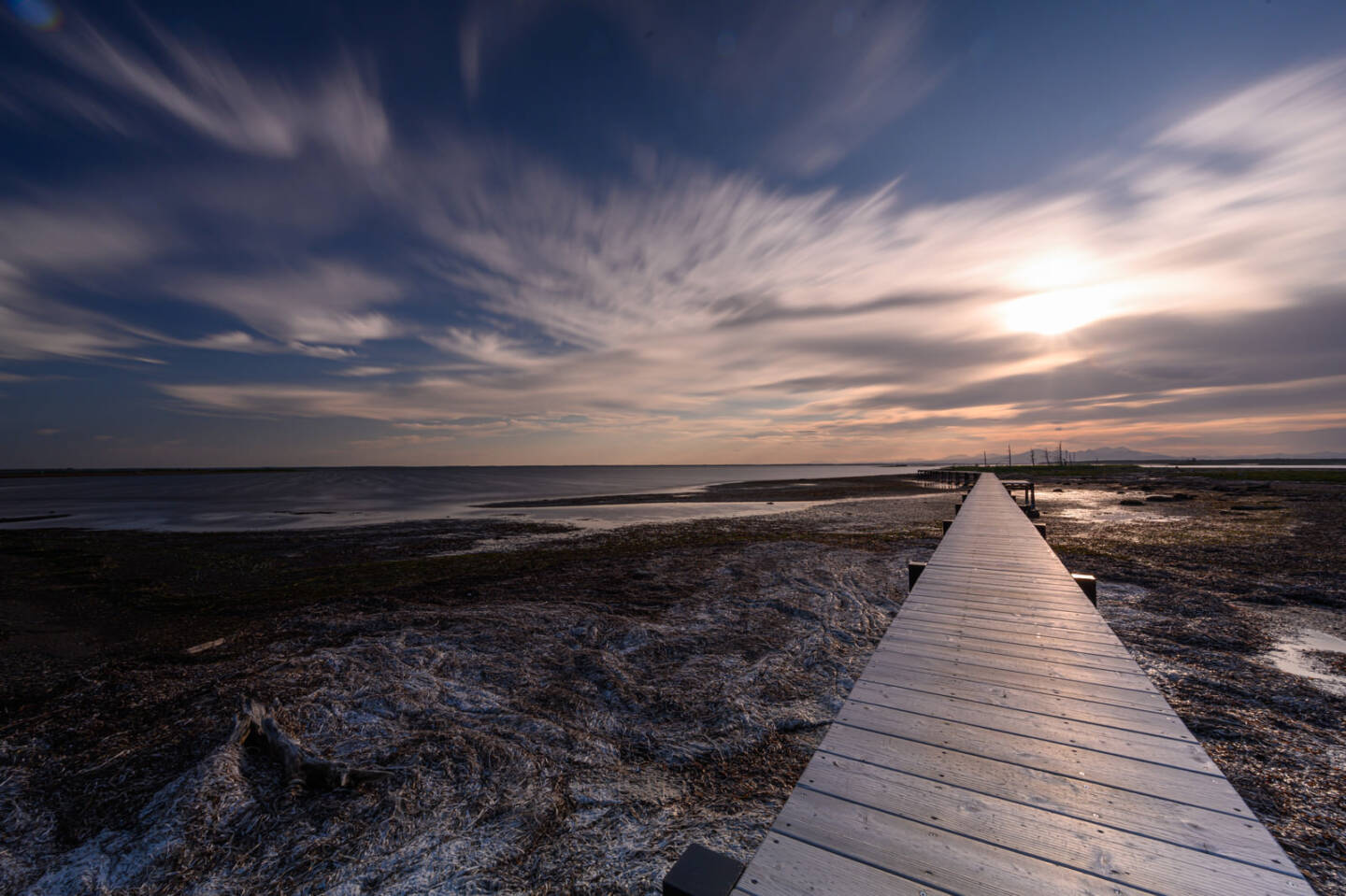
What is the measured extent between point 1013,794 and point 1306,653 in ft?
30.1

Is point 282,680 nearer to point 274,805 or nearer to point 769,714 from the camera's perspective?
point 274,805

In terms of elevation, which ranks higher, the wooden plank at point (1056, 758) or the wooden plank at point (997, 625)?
the wooden plank at point (997, 625)

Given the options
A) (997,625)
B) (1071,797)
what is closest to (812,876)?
(1071,797)

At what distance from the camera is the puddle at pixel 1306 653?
6871mm

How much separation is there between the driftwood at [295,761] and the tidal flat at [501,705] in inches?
5.7

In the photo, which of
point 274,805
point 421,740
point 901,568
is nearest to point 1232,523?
point 901,568

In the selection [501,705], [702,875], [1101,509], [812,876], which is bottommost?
[501,705]

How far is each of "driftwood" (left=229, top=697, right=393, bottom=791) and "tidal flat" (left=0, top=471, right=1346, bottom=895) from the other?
0.14 metres

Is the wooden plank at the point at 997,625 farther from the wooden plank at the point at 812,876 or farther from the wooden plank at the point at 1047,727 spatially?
the wooden plank at the point at 812,876

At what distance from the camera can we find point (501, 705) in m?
6.77

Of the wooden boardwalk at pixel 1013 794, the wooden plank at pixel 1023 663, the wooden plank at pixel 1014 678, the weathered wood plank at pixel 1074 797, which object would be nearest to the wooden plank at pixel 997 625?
the wooden boardwalk at pixel 1013 794

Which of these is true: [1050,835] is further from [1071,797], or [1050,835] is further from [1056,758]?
[1056,758]

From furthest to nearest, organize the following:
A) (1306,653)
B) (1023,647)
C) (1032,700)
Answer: (1306,653) → (1023,647) → (1032,700)

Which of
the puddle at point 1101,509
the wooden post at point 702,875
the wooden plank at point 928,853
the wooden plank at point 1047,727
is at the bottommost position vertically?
the puddle at point 1101,509
